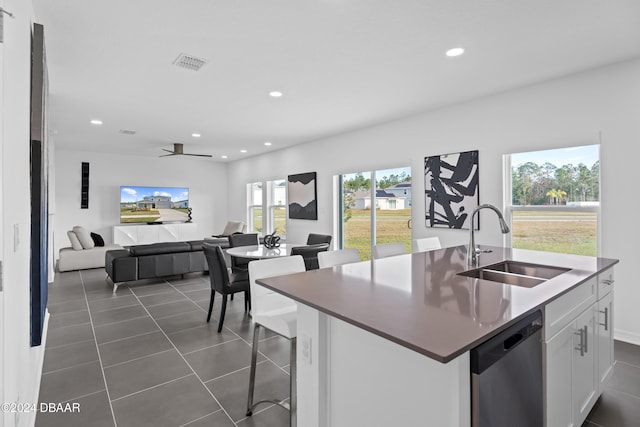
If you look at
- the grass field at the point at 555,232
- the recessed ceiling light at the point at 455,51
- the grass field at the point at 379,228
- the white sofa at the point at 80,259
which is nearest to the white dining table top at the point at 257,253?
the grass field at the point at 379,228

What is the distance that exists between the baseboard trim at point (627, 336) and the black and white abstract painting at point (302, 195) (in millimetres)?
4586

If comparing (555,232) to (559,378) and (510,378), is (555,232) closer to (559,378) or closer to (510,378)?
(559,378)

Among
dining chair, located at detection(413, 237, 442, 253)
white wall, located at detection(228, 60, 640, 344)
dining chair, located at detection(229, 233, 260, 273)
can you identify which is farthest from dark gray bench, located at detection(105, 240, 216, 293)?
dining chair, located at detection(413, 237, 442, 253)

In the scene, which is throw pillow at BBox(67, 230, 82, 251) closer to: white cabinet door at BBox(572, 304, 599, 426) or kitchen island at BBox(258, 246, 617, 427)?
kitchen island at BBox(258, 246, 617, 427)

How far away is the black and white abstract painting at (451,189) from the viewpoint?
13.7 ft

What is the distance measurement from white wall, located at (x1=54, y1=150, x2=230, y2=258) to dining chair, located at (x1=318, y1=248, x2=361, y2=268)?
22.1 ft

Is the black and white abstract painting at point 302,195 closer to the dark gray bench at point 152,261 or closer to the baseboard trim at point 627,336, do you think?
the dark gray bench at point 152,261

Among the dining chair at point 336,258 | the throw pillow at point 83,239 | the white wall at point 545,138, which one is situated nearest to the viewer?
the dining chair at point 336,258

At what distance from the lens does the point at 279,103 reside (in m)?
4.28

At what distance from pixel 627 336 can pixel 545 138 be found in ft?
6.77

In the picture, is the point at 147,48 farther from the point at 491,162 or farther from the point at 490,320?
the point at 491,162

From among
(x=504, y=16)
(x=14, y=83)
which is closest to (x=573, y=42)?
(x=504, y=16)

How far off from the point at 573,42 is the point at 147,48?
11.6 ft

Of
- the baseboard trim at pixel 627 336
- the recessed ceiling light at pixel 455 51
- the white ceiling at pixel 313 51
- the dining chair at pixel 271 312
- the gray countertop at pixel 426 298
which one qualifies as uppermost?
the white ceiling at pixel 313 51
